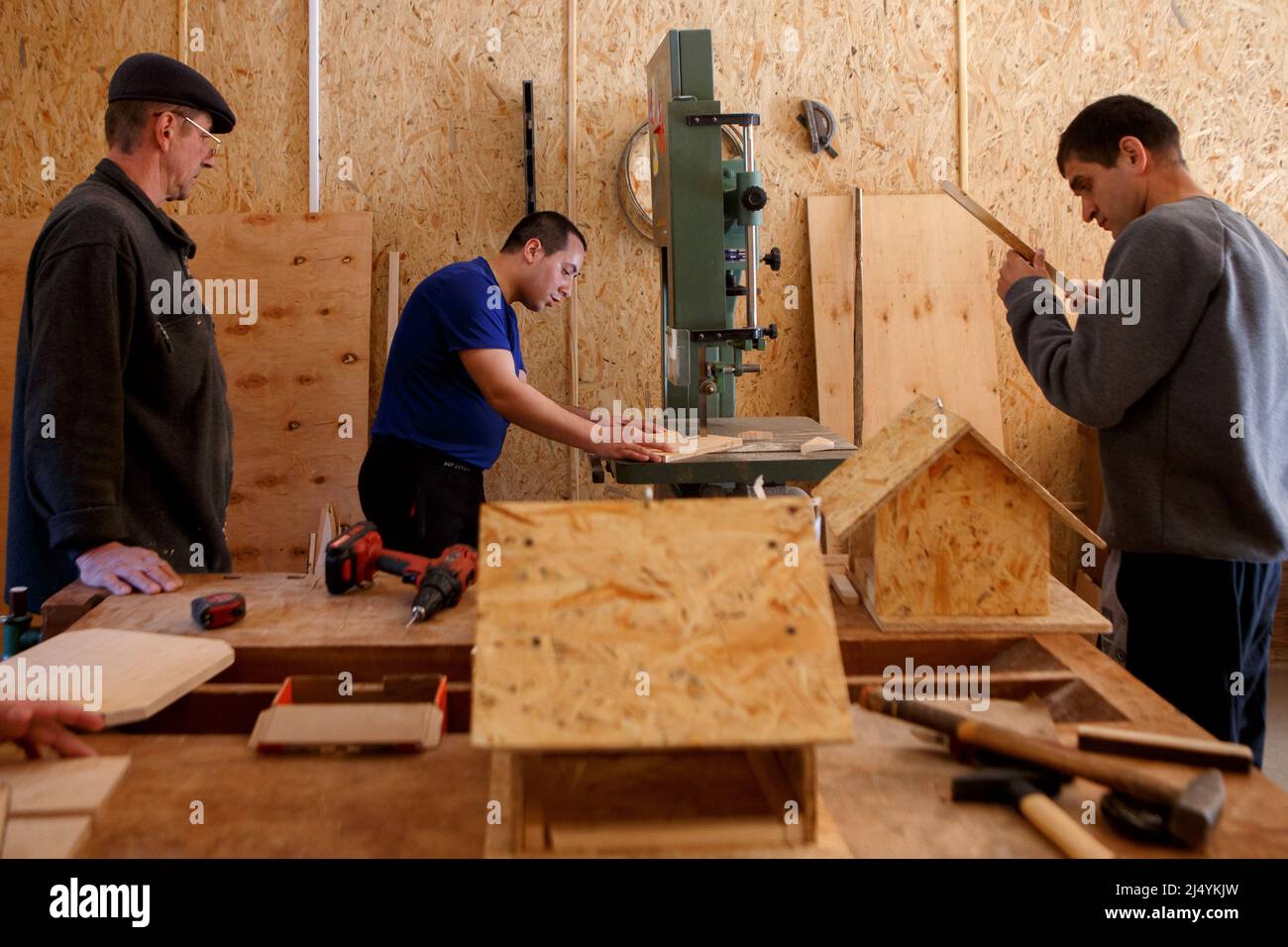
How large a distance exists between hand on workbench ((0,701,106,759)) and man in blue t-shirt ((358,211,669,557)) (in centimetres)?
166

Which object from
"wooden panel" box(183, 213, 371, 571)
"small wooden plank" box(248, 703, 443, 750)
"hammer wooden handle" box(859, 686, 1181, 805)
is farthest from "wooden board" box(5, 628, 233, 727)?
"wooden panel" box(183, 213, 371, 571)

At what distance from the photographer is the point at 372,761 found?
51.8 inches

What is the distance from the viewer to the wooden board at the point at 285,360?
160 inches

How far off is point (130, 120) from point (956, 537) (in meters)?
2.09

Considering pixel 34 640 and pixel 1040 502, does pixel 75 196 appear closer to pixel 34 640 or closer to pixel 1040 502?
pixel 34 640

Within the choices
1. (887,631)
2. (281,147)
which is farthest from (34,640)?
(281,147)

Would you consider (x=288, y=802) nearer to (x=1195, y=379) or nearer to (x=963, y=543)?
(x=963, y=543)

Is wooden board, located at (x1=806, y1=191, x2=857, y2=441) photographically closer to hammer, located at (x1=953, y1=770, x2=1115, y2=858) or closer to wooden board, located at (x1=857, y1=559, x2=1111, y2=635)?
wooden board, located at (x1=857, y1=559, x2=1111, y2=635)

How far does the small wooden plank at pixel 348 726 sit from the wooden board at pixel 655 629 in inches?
14.3

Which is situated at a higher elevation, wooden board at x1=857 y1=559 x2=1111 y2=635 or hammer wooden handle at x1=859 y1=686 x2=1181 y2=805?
wooden board at x1=857 y1=559 x2=1111 y2=635

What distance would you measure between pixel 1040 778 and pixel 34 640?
1.74m

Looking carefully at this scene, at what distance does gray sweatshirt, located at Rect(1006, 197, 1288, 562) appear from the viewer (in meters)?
2.03

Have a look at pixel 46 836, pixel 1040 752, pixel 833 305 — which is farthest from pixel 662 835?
pixel 833 305
